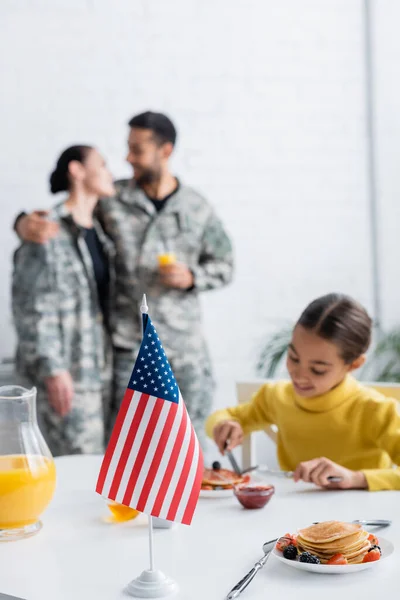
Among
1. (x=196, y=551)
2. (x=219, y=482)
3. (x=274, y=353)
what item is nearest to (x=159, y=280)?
(x=274, y=353)

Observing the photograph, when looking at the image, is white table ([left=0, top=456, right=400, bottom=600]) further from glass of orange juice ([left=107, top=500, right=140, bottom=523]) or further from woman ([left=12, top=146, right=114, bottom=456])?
woman ([left=12, top=146, right=114, bottom=456])

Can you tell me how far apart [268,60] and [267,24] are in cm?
14

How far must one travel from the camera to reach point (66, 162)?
303 cm

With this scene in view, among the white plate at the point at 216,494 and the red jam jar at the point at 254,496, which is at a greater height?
the red jam jar at the point at 254,496

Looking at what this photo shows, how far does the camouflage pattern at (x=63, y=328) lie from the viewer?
2.90 m

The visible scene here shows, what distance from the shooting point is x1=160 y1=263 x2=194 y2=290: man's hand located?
119 inches

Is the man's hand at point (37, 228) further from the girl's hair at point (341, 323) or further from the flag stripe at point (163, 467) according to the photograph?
the flag stripe at point (163, 467)

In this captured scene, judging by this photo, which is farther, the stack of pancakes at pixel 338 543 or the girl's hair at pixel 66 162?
the girl's hair at pixel 66 162

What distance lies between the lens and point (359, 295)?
12.2ft

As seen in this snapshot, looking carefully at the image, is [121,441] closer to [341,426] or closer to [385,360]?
[341,426]

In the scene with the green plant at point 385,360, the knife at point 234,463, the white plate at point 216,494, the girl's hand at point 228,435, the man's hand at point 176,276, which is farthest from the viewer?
the green plant at point 385,360

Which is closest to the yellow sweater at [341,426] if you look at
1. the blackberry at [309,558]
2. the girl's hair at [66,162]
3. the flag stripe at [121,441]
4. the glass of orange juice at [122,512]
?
the glass of orange juice at [122,512]

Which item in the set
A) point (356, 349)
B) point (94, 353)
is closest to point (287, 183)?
point (94, 353)

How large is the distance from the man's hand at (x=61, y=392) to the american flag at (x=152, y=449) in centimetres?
181
